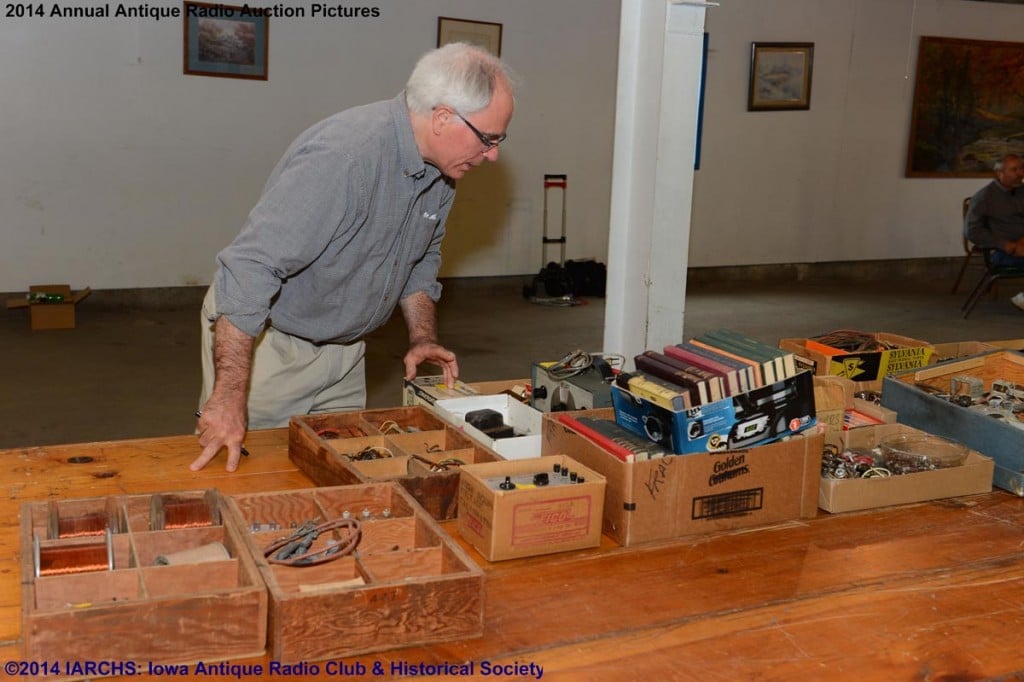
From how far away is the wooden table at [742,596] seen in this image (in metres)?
1.48

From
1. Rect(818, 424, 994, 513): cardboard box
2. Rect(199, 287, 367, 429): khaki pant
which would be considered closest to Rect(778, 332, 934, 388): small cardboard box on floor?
Rect(818, 424, 994, 513): cardboard box

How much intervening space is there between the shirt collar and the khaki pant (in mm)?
586

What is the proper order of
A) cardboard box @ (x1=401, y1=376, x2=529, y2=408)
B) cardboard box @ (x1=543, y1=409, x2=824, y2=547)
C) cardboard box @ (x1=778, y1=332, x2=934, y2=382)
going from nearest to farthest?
cardboard box @ (x1=543, y1=409, x2=824, y2=547) → cardboard box @ (x1=401, y1=376, x2=529, y2=408) → cardboard box @ (x1=778, y1=332, x2=934, y2=382)

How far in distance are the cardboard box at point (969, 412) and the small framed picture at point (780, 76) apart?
310 inches

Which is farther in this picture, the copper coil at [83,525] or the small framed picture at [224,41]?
the small framed picture at [224,41]

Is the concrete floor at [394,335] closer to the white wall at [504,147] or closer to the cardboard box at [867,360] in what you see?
the white wall at [504,147]

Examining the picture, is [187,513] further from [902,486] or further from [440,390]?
[902,486]

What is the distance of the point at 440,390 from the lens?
98.8 inches

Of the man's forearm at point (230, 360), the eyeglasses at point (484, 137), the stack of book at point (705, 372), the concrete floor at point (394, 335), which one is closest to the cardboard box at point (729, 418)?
the stack of book at point (705, 372)

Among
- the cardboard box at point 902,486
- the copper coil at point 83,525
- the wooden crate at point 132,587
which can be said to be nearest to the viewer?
the wooden crate at point 132,587

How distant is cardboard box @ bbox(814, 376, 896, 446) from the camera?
235 centimetres

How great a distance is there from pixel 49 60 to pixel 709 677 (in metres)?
7.25

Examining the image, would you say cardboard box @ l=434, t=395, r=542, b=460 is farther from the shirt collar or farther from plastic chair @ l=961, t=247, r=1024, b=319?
plastic chair @ l=961, t=247, r=1024, b=319

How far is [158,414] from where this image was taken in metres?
5.64
